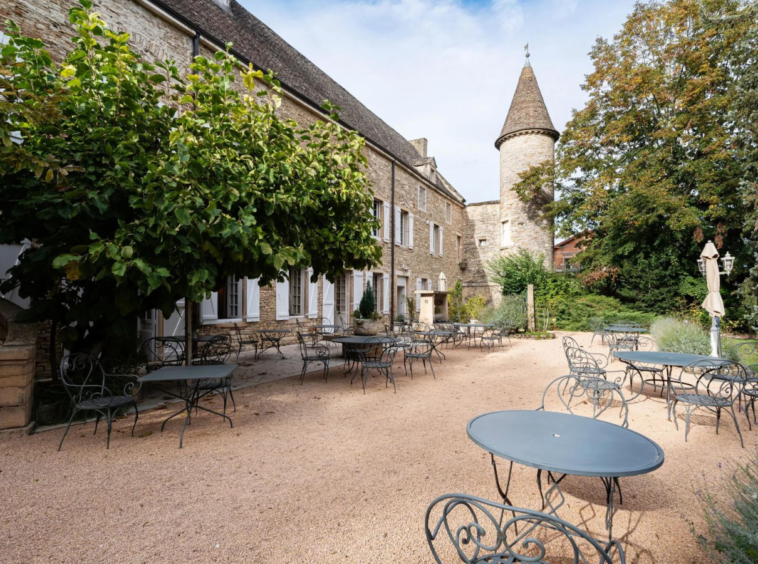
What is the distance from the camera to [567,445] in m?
2.16

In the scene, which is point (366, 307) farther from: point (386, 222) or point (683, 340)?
point (683, 340)

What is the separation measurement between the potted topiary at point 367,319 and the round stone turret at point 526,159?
10.1 metres

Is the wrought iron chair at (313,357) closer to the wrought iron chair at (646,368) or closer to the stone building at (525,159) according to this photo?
the wrought iron chair at (646,368)

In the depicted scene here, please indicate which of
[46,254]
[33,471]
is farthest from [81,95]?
[33,471]

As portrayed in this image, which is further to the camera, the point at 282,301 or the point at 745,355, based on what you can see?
the point at 282,301

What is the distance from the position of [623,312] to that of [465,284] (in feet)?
29.5

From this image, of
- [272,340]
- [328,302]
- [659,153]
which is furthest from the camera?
[659,153]

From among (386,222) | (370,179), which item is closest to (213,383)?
(370,179)

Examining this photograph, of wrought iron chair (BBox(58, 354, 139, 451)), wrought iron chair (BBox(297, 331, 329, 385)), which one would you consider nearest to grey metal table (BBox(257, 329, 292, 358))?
wrought iron chair (BBox(297, 331, 329, 385))

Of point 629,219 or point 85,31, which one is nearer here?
point 85,31

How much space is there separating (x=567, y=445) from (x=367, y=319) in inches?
320

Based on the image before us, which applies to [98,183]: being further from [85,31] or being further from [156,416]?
[156,416]

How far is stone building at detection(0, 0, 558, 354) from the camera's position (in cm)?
766

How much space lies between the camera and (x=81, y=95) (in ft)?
12.9
